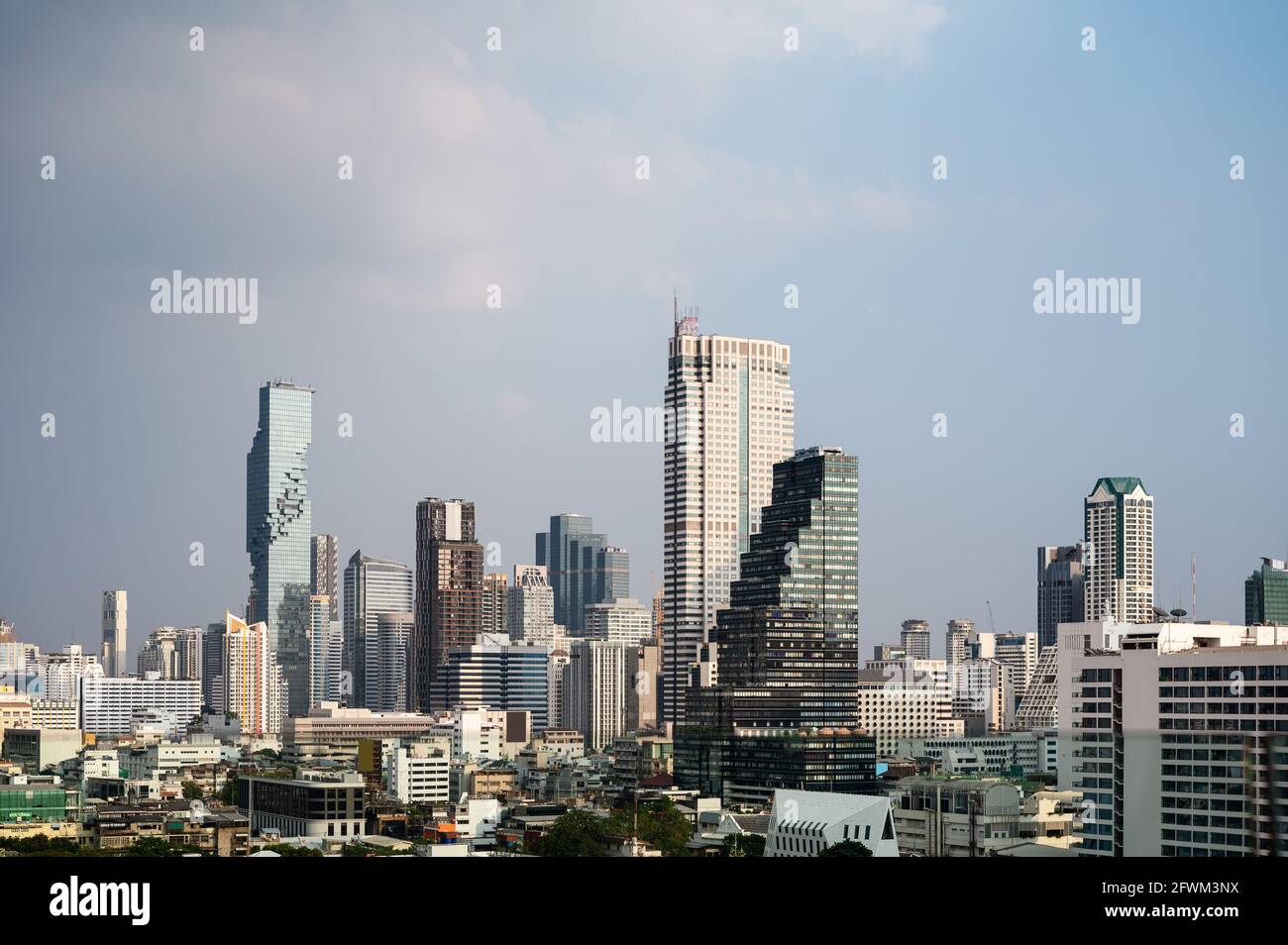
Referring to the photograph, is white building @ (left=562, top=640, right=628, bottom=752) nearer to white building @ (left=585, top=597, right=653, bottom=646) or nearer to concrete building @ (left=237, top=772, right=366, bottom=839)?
white building @ (left=585, top=597, right=653, bottom=646)

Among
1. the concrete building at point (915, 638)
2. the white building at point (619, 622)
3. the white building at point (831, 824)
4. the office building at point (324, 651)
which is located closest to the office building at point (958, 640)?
the concrete building at point (915, 638)

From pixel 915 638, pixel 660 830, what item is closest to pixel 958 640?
pixel 915 638

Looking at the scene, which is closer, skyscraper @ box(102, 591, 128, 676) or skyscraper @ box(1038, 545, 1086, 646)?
skyscraper @ box(1038, 545, 1086, 646)

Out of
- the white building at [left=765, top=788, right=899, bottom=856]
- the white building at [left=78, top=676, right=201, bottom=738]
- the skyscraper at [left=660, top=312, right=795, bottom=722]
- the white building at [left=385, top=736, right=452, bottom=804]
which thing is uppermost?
the skyscraper at [left=660, top=312, right=795, bottom=722]

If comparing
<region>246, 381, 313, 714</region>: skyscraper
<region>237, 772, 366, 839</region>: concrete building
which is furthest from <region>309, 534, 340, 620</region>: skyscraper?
<region>237, 772, 366, 839</region>: concrete building

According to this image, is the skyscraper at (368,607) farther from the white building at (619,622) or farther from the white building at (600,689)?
the white building at (600,689)

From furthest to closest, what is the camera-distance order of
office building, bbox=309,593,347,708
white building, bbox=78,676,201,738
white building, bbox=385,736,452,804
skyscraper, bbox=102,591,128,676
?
office building, bbox=309,593,347,708 < skyscraper, bbox=102,591,128,676 < white building, bbox=78,676,201,738 < white building, bbox=385,736,452,804

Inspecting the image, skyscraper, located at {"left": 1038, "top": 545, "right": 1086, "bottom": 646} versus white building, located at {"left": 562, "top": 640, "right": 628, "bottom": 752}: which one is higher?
skyscraper, located at {"left": 1038, "top": 545, "right": 1086, "bottom": 646}
